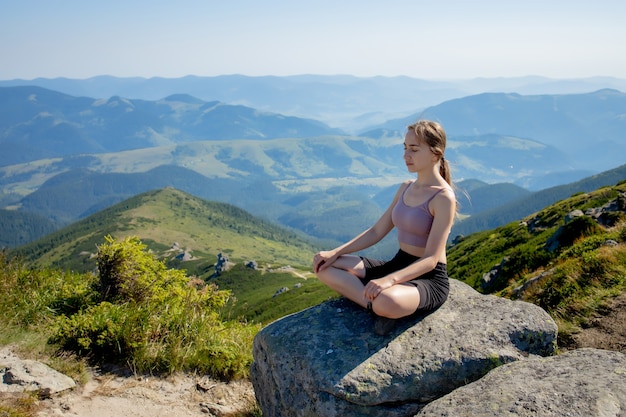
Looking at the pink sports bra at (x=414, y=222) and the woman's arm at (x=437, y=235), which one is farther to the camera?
the pink sports bra at (x=414, y=222)

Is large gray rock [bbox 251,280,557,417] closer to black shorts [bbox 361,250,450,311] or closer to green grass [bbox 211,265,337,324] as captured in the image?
black shorts [bbox 361,250,450,311]

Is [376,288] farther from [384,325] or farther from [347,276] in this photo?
[347,276]

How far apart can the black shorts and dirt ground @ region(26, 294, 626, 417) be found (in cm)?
293

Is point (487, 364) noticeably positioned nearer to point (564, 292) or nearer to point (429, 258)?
point (429, 258)

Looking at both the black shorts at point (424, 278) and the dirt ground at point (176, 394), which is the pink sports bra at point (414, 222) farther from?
the dirt ground at point (176, 394)

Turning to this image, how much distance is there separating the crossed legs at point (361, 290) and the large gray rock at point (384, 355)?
1.16 ft

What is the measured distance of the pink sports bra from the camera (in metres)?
7.89

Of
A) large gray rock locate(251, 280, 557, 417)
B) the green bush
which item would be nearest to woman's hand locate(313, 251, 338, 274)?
large gray rock locate(251, 280, 557, 417)

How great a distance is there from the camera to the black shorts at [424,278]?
24.4 feet

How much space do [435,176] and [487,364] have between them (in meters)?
3.19

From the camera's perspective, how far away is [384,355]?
22.1ft

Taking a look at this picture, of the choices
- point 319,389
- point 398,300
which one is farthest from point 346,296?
point 319,389

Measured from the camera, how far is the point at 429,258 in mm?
7555

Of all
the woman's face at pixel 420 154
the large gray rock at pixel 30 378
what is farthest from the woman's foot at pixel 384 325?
the large gray rock at pixel 30 378
